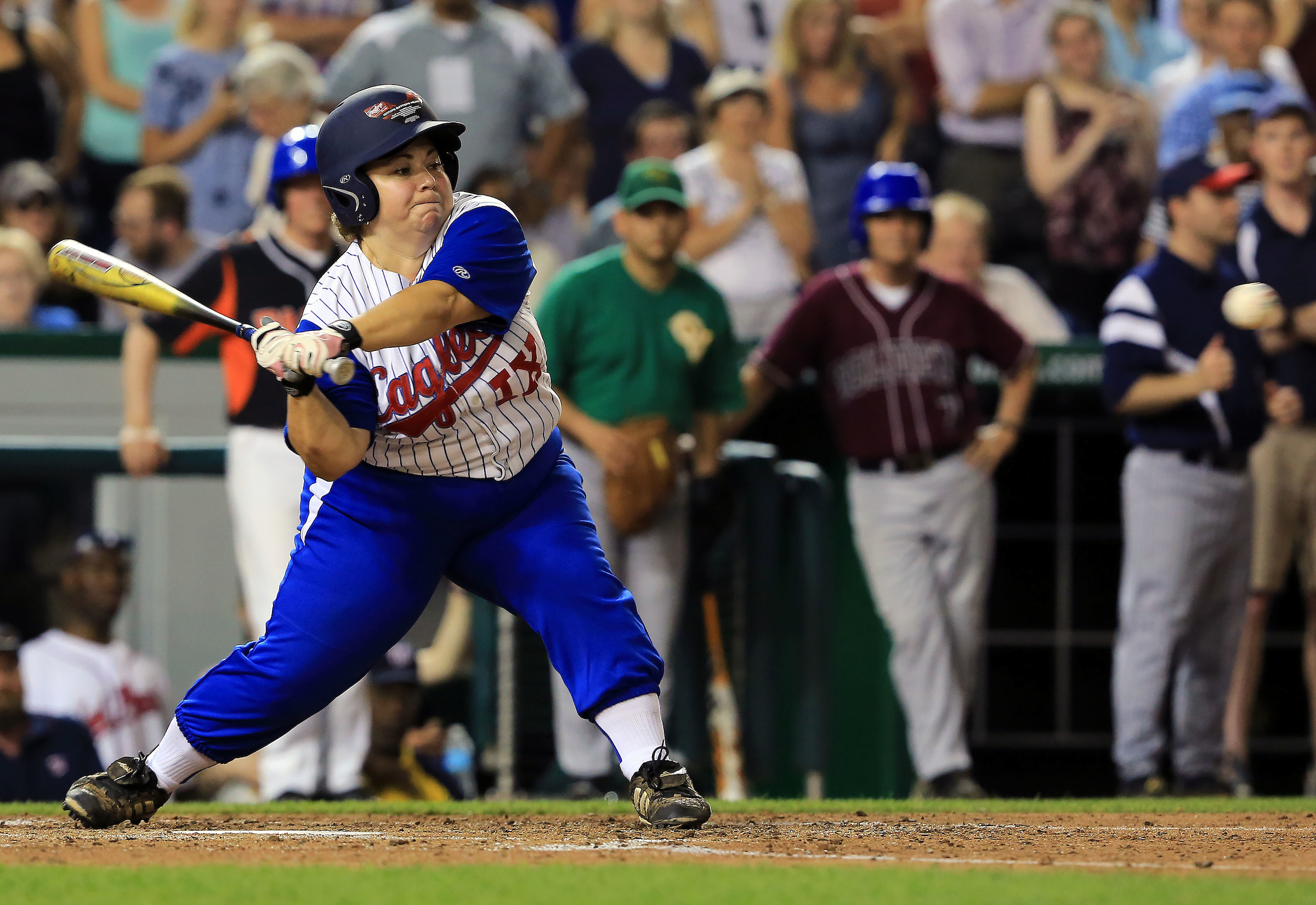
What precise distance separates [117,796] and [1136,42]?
665cm

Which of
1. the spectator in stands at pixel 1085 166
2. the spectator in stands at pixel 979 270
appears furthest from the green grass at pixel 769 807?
the spectator in stands at pixel 1085 166

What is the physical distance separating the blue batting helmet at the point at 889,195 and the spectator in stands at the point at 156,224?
282cm

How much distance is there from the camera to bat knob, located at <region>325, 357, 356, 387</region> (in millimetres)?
3713

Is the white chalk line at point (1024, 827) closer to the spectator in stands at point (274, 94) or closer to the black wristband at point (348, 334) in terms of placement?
the black wristband at point (348, 334)

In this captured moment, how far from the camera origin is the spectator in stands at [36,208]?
26.1 feet

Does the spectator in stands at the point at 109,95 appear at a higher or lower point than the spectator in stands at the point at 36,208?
higher

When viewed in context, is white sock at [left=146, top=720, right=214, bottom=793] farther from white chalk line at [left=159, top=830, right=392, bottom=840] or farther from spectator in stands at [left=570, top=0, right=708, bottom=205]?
spectator in stands at [left=570, top=0, right=708, bottom=205]

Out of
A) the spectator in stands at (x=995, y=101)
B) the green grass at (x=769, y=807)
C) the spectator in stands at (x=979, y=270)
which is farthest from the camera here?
the spectator in stands at (x=995, y=101)

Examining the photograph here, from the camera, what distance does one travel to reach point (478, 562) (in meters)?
4.23

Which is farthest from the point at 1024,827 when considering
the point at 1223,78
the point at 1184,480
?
the point at 1223,78

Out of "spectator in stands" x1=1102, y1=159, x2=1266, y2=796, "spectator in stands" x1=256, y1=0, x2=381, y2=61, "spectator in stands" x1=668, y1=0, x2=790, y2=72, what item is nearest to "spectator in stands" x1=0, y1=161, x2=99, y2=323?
"spectator in stands" x1=256, y1=0, x2=381, y2=61

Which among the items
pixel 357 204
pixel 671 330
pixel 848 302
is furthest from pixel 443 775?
pixel 357 204

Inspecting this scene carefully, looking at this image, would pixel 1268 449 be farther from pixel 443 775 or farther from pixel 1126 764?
pixel 443 775

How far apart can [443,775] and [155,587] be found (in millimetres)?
1322
